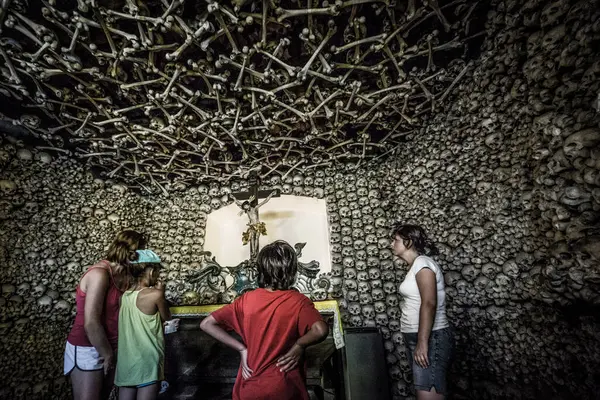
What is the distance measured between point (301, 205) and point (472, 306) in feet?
9.76

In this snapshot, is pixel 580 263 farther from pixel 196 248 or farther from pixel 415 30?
pixel 196 248

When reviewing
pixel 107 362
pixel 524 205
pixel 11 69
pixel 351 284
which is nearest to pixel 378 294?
pixel 351 284

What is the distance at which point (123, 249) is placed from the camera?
1.96m

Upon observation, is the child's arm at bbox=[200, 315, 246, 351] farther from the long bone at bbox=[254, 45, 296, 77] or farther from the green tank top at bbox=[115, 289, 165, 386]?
the long bone at bbox=[254, 45, 296, 77]

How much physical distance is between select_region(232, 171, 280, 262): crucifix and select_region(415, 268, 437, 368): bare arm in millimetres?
2570

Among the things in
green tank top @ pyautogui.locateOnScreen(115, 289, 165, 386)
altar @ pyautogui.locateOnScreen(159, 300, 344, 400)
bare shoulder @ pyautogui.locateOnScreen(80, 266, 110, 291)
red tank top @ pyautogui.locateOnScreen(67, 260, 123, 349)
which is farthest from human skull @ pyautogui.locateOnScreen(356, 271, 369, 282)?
bare shoulder @ pyautogui.locateOnScreen(80, 266, 110, 291)

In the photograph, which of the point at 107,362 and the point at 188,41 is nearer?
the point at 107,362

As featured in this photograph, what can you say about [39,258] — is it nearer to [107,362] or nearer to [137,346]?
[107,362]

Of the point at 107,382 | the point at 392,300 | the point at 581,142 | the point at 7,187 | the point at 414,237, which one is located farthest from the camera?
the point at 392,300

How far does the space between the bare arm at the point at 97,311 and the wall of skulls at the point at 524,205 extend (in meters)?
3.04

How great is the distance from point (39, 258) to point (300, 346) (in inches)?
153

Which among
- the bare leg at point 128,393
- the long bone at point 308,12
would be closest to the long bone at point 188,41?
the long bone at point 308,12

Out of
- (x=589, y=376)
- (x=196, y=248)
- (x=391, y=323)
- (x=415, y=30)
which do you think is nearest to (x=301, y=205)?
(x=196, y=248)

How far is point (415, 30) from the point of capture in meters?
2.29
